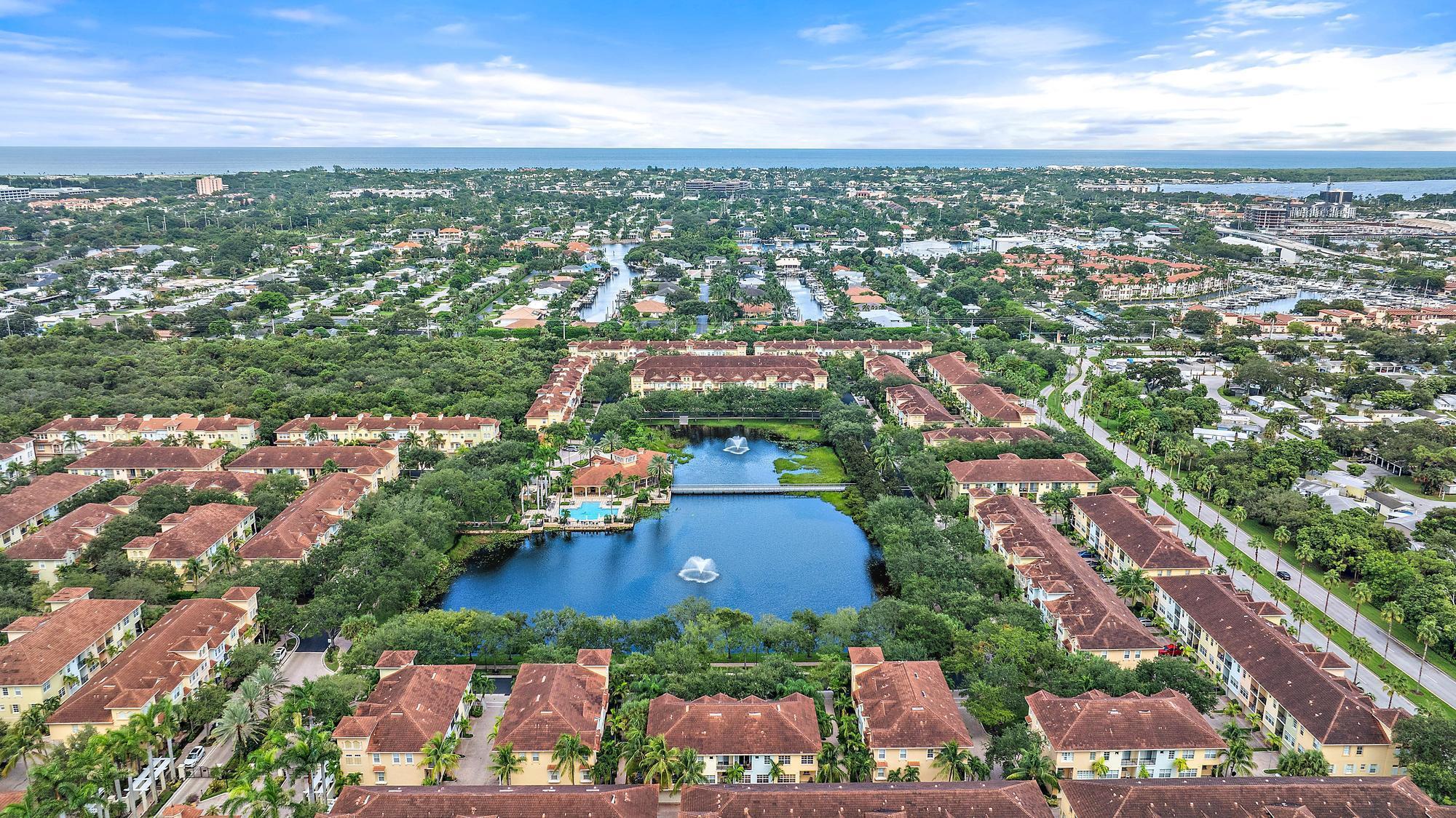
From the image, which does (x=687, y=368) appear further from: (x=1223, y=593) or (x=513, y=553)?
(x=1223, y=593)

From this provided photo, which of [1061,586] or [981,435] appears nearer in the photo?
[1061,586]

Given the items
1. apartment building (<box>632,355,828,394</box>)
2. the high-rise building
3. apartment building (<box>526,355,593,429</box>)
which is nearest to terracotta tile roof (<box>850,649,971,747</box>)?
apartment building (<box>526,355,593,429</box>)

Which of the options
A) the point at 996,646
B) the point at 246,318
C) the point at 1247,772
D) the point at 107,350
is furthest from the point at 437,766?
the point at 246,318

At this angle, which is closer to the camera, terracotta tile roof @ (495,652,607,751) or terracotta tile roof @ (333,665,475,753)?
terracotta tile roof @ (333,665,475,753)

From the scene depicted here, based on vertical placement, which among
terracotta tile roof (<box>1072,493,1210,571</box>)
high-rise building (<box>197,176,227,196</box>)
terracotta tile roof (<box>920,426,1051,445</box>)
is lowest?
terracotta tile roof (<box>1072,493,1210,571</box>)

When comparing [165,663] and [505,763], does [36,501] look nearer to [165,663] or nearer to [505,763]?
[165,663]

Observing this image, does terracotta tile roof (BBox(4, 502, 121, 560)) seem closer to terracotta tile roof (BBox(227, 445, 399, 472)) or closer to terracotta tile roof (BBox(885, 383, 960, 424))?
terracotta tile roof (BBox(227, 445, 399, 472))

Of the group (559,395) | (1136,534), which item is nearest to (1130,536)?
(1136,534)
